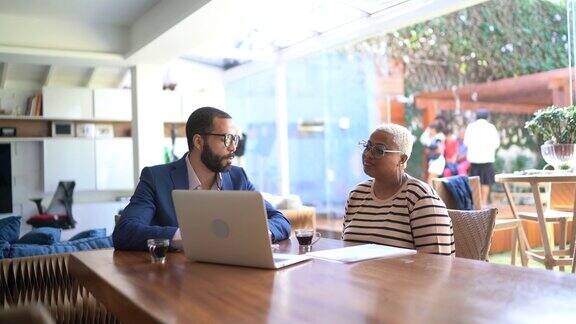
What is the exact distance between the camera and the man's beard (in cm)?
232

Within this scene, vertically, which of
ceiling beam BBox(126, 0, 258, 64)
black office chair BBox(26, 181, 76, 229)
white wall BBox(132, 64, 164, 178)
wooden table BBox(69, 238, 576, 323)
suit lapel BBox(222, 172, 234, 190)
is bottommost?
black office chair BBox(26, 181, 76, 229)

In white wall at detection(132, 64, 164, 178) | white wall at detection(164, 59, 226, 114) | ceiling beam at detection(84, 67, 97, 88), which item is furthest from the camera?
white wall at detection(164, 59, 226, 114)

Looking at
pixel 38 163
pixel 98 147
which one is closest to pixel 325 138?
pixel 98 147

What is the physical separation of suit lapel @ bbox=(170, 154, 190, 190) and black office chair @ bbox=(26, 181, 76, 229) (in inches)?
209

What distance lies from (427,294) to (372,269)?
311 millimetres

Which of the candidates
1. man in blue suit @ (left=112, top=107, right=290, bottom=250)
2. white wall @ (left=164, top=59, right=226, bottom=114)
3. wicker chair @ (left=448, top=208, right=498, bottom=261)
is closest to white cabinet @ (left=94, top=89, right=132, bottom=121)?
white wall @ (left=164, top=59, right=226, bottom=114)

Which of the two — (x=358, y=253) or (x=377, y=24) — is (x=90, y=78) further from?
(x=358, y=253)

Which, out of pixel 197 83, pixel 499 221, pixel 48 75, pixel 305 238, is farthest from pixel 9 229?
pixel 197 83

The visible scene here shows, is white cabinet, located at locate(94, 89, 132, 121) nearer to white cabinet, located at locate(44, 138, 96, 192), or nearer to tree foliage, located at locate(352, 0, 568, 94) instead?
white cabinet, located at locate(44, 138, 96, 192)

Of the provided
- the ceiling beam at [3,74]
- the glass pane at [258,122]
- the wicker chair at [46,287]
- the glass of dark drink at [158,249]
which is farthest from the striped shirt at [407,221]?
the ceiling beam at [3,74]

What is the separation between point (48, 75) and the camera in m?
7.43

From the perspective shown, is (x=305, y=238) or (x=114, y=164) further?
(x=114, y=164)

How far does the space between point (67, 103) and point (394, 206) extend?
21.6ft

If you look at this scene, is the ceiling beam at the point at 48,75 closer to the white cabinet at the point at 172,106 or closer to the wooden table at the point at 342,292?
the white cabinet at the point at 172,106
